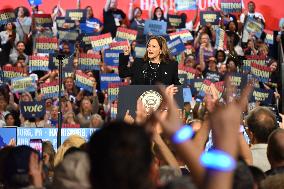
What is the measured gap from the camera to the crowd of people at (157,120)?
9.59 ft

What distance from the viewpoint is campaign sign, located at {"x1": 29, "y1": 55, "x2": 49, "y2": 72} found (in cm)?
1388

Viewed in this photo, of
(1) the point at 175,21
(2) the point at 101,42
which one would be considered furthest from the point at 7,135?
(1) the point at 175,21

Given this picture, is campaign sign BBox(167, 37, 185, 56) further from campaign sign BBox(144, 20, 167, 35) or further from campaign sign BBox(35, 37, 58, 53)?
campaign sign BBox(35, 37, 58, 53)

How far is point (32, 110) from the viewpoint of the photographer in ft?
39.4

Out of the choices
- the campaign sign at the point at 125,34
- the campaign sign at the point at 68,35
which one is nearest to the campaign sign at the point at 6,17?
the campaign sign at the point at 68,35

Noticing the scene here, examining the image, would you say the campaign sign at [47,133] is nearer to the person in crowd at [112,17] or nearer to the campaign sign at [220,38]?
the campaign sign at [220,38]

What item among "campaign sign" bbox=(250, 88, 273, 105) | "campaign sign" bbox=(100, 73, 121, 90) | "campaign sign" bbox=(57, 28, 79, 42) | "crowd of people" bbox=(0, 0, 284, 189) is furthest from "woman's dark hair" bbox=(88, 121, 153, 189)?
"campaign sign" bbox=(57, 28, 79, 42)

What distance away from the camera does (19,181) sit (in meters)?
3.76

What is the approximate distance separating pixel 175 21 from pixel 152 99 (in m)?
9.43

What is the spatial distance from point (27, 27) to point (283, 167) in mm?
12118

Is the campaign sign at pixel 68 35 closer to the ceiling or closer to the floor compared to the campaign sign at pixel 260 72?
closer to the ceiling

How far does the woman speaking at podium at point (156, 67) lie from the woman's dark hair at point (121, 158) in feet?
15.4

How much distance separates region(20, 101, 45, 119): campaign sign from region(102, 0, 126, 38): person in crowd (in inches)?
191

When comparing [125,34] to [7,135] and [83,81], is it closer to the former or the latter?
[83,81]
